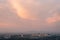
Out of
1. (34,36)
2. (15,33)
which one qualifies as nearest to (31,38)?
(34,36)

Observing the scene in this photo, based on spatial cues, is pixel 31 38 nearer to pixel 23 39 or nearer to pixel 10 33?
pixel 23 39

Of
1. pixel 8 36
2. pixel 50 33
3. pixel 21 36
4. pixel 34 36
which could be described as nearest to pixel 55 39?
pixel 50 33

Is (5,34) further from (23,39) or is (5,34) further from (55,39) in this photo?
(55,39)

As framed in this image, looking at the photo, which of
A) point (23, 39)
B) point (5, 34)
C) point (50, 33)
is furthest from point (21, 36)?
point (50, 33)

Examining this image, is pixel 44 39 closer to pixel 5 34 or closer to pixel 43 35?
pixel 43 35

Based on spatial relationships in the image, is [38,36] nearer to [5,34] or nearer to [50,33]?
[50,33]
